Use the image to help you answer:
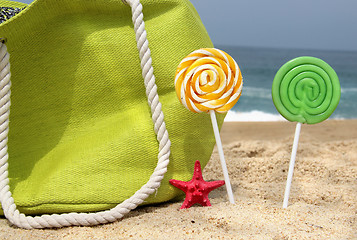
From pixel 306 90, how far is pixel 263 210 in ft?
1.94

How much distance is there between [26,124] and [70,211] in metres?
0.51

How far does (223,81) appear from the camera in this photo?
71.9 inches

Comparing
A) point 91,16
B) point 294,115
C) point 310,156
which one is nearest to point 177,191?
point 294,115

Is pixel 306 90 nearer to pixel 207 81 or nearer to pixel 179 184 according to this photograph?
pixel 207 81

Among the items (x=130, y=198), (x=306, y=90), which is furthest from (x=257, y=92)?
(x=130, y=198)

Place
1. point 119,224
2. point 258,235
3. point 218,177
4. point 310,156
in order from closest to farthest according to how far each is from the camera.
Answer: point 258,235 < point 119,224 < point 218,177 < point 310,156

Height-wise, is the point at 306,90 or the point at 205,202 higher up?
the point at 306,90

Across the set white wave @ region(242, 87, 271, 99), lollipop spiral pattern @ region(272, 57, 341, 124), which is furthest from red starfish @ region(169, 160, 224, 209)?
white wave @ region(242, 87, 271, 99)

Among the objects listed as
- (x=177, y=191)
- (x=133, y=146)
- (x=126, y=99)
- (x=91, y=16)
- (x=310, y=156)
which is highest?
(x=91, y=16)

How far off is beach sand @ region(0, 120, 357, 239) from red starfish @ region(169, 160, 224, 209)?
4 cm

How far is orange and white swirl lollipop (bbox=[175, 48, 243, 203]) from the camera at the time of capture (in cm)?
182

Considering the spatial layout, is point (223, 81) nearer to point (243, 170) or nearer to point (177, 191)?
point (177, 191)

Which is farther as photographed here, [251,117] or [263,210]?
[251,117]

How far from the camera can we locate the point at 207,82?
1825 millimetres
